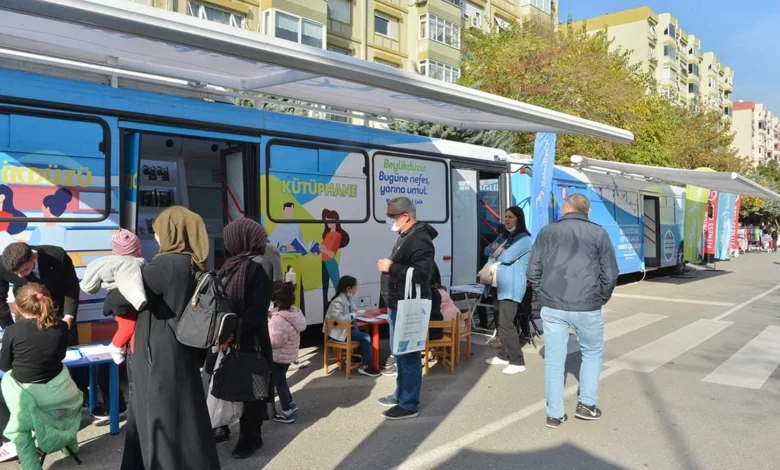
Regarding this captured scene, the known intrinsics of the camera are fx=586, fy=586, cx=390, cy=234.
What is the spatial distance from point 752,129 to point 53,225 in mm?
110299

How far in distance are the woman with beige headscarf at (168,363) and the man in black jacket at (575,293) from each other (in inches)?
109

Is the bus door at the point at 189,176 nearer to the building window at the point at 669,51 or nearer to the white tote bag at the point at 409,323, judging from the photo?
the white tote bag at the point at 409,323

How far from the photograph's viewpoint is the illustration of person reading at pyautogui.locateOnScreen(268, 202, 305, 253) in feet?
21.5

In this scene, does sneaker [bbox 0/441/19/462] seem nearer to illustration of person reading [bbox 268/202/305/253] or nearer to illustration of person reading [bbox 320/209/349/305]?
illustration of person reading [bbox 268/202/305/253]

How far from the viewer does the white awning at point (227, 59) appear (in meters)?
3.73

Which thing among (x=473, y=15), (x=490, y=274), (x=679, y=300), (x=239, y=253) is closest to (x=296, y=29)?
(x=473, y=15)

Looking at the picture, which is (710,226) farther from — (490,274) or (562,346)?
(562,346)

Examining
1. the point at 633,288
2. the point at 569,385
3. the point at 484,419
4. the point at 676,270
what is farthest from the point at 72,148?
the point at 676,270

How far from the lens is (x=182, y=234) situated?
3.28 meters

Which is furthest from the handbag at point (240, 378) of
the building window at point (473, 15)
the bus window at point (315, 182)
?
the building window at point (473, 15)

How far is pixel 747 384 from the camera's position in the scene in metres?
→ 5.98

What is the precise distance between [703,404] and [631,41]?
64.3 m

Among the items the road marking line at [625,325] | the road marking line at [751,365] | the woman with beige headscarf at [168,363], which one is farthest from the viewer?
the road marking line at [625,325]

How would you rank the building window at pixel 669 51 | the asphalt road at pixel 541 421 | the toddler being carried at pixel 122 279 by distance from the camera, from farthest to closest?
the building window at pixel 669 51
the asphalt road at pixel 541 421
the toddler being carried at pixel 122 279
